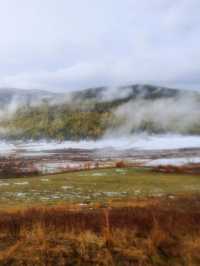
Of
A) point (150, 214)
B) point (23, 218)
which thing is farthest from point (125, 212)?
point (23, 218)

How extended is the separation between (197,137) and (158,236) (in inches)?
6759

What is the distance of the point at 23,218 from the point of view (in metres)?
12.2

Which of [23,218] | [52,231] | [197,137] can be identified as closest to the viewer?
[52,231]

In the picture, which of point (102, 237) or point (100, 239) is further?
point (102, 237)

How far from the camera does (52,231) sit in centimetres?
1055

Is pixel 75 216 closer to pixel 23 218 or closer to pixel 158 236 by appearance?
pixel 23 218

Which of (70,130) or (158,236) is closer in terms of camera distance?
(158,236)

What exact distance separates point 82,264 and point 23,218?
457 cm

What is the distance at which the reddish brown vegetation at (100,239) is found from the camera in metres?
8.73

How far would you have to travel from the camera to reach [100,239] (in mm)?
9703

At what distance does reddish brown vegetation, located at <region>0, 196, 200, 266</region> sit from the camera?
28.7 feet

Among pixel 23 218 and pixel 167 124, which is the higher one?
pixel 167 124

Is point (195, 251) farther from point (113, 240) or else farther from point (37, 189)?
point (37, 189)

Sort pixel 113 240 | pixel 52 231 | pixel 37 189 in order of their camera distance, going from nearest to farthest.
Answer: pixel 113 240
pixel 52 231
pixel 37 189
